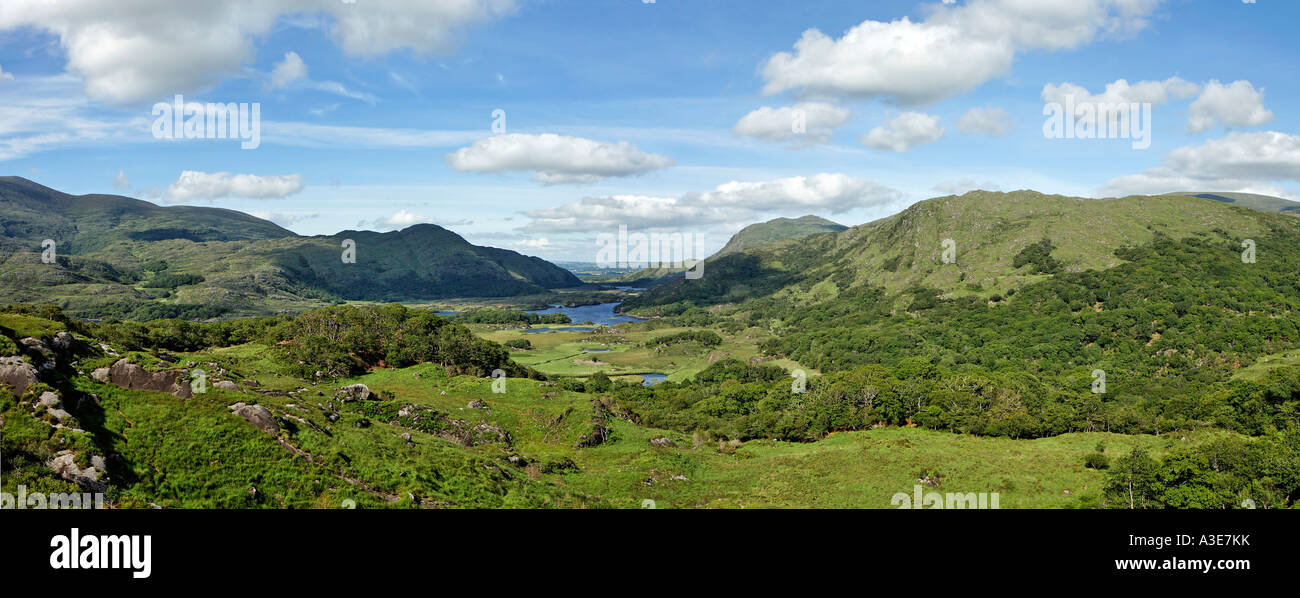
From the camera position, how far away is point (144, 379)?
34688 millimetres

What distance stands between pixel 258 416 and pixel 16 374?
9.69 meters

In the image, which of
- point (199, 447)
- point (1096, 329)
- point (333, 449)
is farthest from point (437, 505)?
point (1096, 329)

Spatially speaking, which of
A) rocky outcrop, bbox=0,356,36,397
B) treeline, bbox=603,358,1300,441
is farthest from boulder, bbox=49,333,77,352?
treeline, bbox=603,358,1300,441

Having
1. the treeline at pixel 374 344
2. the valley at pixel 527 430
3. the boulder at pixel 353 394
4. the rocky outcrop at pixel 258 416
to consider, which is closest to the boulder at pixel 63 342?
the valley at pixel 527 430

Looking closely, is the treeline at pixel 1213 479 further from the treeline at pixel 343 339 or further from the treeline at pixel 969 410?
the treeline at pixel 343 339

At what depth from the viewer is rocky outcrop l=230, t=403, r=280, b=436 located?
31719 mm

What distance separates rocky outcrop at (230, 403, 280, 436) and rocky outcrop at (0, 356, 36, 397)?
812 cm

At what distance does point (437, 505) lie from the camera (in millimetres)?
31766

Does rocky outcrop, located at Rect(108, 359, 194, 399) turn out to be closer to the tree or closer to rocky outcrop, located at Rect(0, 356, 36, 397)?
rocky outcrop, located at Rect(0, 356, 36, 397)

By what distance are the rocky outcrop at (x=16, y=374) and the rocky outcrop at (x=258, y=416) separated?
8121 mm
